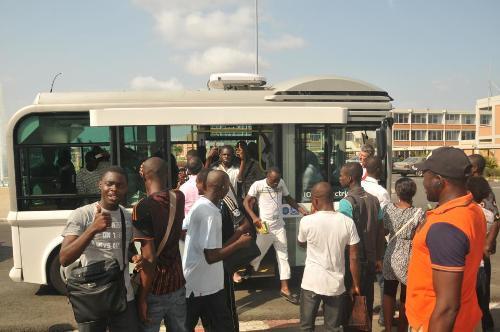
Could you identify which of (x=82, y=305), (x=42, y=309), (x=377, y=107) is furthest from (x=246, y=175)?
(x=82, y=305)

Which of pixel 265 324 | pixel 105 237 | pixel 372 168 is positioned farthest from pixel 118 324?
pixel 372 168

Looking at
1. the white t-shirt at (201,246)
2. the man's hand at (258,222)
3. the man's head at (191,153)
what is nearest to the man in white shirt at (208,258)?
the white t-shirt at (201,246)

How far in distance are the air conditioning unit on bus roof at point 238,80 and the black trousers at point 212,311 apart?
4.40 meters

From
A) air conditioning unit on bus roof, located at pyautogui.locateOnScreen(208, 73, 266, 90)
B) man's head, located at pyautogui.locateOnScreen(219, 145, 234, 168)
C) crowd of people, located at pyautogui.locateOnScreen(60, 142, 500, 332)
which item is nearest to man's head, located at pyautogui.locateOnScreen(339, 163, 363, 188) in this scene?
crowd of people, located at pyautogui.locateOnScreen(60, 142, 500, 332)

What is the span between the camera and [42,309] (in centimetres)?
566

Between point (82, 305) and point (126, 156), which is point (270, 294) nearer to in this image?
point (126, 156)

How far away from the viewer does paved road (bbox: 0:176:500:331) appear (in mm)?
5125

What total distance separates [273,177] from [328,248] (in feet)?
7.72

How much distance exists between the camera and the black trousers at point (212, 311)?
11.1 feet

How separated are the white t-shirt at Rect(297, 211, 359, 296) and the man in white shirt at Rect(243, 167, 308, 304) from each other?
7.37 ft

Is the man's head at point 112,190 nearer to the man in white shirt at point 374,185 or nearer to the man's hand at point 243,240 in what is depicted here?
the man's hand at point 243,240

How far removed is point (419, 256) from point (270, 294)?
4.11 metres

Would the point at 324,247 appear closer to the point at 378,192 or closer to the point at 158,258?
the point at 158,258

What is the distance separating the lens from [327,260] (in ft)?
11.7
